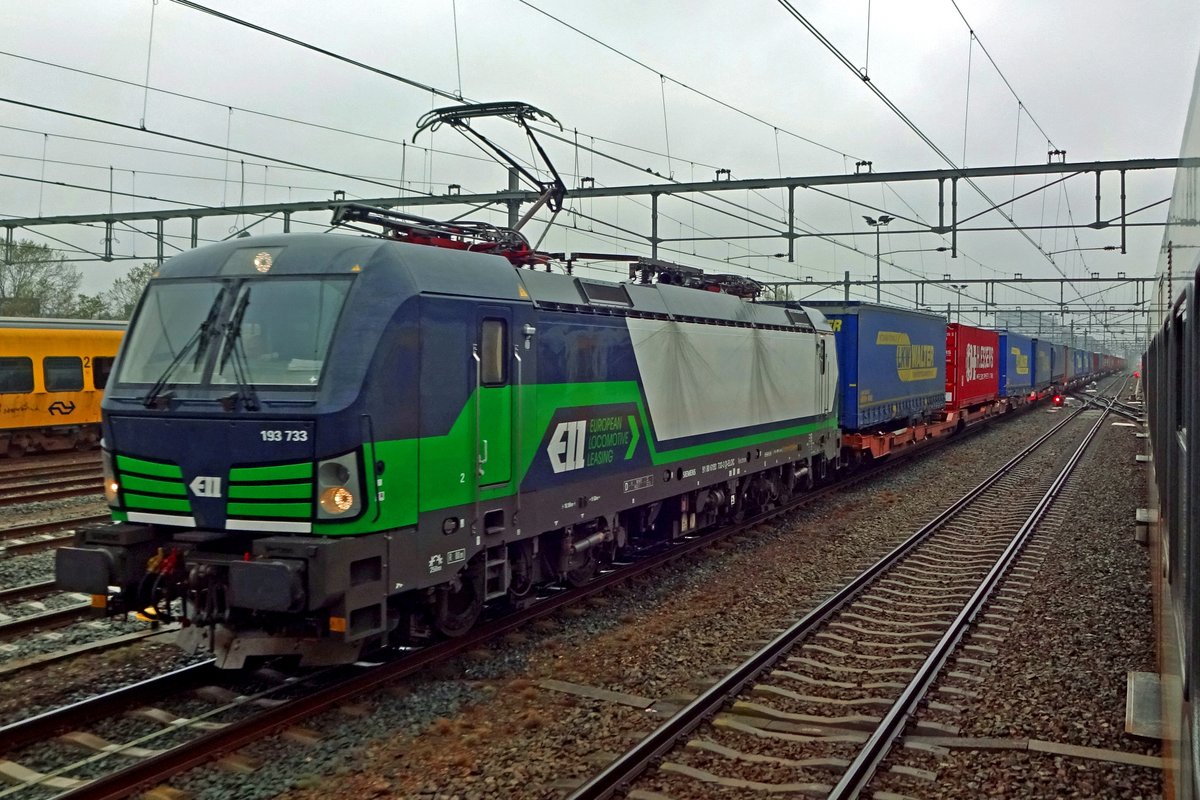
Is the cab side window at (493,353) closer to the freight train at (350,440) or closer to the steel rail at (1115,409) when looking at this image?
the freight train at (350,440)

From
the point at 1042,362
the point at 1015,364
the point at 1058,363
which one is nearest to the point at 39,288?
the point at 1015,364

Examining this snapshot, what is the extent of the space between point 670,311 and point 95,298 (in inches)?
1472

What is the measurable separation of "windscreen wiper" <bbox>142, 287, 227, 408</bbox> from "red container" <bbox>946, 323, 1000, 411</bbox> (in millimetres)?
24384

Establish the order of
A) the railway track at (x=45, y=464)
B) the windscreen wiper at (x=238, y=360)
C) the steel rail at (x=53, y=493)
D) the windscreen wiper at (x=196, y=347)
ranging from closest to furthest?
the windscreen wiper at (x=238, y=360), the windscreen wiper at (x=196, y=347), the steel rail at (x=53, y=493), the railway track at (x=45, y=464)

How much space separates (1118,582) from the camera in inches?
439

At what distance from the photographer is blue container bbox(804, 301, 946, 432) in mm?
19406

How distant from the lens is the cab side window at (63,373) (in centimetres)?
2183

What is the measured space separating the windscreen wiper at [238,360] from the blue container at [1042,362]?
141ft

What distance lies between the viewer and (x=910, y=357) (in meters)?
23.3

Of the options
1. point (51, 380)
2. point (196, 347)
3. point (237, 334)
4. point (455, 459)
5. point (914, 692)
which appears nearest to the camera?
point (237, 334)

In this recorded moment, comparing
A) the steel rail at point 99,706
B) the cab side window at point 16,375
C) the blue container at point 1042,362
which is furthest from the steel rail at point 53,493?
the blue container at point 1042,362

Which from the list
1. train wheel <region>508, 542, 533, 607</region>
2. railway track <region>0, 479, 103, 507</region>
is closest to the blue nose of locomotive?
train wheel <region>508, 542, 533, 607</region>

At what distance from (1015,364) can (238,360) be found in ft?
123

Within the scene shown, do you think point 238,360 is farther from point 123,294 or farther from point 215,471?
point 123,294
